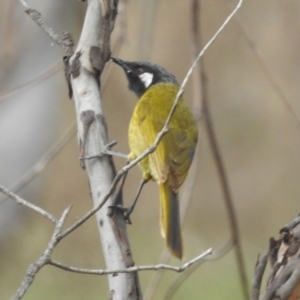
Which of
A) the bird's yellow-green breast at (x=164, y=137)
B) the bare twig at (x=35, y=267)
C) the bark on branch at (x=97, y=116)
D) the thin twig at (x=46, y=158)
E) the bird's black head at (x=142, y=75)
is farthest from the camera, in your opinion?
the bird's black head at (x=142, y=75)

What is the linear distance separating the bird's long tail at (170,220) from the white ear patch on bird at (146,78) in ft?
2.60

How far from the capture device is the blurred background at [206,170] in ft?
20.8

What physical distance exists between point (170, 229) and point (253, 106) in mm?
5248

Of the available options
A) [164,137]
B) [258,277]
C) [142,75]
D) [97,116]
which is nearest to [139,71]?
[142,75]

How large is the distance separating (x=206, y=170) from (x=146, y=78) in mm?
4734

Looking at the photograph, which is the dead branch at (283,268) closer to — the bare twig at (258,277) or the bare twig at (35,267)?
the bare twig at (258,277)

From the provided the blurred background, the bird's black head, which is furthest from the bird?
the blurred background

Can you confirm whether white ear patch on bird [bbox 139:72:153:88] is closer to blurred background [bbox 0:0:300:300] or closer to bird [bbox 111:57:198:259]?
bird [bbox 111:57:198:259]

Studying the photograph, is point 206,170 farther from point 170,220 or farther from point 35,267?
point 35,267

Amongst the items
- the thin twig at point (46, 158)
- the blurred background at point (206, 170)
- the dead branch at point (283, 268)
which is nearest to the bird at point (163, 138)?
the thin twig at point (46, 158)

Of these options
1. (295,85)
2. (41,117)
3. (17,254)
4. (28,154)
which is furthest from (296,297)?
(295,85)

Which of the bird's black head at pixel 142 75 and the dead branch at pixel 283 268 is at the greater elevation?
the bird's black head at pixel 142 75

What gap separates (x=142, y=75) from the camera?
10.6 feet

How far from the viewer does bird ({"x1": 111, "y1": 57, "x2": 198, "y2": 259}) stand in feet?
8.26
